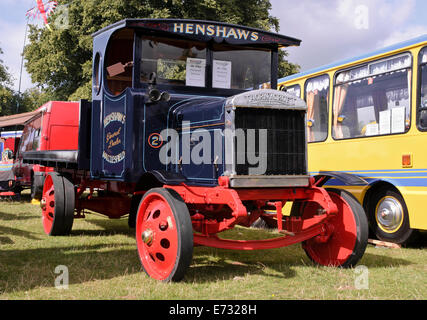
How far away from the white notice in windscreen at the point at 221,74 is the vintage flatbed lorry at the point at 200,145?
1 cm

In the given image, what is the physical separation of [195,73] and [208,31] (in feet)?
1.76

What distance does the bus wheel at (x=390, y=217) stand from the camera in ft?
24.5

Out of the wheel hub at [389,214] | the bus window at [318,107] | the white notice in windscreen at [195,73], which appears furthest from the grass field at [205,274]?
the bus window at [318,107]

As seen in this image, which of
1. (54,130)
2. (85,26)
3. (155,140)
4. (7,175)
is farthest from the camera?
(85,26)

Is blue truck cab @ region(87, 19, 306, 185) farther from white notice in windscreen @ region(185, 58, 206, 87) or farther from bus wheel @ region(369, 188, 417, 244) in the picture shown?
bus wheel @ region(369, 188, 417, 244)

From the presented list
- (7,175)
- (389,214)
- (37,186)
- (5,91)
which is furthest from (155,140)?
(5,91)

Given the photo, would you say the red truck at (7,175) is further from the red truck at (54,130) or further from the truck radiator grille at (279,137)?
the truck radiator grille at (279,137)

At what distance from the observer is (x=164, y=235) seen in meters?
4.90

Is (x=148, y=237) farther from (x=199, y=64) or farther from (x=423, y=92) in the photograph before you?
(x=423, y=92)

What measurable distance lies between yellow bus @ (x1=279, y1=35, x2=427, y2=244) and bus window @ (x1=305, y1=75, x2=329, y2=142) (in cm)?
2

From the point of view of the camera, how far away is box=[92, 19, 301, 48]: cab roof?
19.3 ft

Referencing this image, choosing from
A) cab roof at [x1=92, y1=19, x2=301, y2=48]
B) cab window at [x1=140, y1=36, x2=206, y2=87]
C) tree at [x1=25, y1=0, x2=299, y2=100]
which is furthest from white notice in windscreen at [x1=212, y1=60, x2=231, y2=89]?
tree at [x1=25, y1=0, x2=299, y2=100]

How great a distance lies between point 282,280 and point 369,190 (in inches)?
146

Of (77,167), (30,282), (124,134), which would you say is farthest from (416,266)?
(77,167)
